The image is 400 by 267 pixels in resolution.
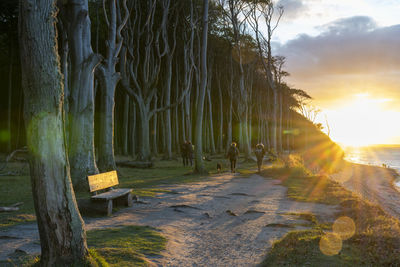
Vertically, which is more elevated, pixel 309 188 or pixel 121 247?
pixel 121 247

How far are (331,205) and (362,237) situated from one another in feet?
15.4

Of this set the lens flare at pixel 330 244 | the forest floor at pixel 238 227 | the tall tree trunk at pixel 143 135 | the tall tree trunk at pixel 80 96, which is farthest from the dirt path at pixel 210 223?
the tall tree trunk at pixel 143 135

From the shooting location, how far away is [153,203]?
9.98 metres

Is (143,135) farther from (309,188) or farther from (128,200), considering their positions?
(128,200)

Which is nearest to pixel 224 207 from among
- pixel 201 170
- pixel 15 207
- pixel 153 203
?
pixel 153 203

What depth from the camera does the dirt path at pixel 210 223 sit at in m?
5.76

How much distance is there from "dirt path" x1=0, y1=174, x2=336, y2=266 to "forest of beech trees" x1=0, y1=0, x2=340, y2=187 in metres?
3.18

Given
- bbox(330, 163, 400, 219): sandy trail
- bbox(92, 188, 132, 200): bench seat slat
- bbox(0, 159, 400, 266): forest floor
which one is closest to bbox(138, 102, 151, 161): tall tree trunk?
bbox(0, 159, 400, 266): forest floor

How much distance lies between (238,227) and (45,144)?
489 cm

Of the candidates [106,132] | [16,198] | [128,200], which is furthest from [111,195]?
[106,132]

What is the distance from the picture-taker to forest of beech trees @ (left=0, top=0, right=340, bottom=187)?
1209cm

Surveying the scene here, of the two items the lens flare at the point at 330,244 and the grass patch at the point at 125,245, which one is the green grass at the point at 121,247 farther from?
the lens flare at the point at 330,244

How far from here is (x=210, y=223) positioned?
8.08 m

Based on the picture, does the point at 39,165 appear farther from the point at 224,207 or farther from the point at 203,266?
the point at 224,207
